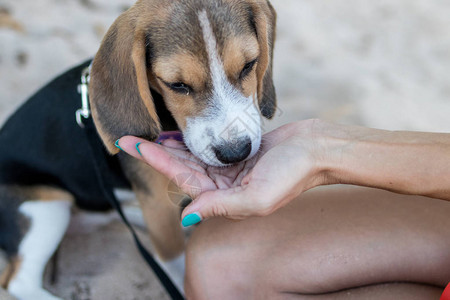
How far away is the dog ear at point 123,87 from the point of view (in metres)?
2.44

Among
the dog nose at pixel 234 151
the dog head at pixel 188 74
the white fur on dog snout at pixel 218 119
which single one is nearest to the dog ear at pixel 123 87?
the dog head at pixel 188 74

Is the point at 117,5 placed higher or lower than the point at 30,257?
higher

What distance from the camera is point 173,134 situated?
269 centimetres

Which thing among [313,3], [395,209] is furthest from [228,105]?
[313,3]

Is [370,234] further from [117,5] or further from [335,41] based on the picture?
[117,5]

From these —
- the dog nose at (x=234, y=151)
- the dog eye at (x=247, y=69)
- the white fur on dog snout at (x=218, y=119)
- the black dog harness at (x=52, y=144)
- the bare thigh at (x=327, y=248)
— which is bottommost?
the bare thigh at (x=327, y=248)

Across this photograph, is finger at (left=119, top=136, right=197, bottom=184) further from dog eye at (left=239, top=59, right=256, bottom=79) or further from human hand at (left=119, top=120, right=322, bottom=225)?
dog eye at (left=239, top=59, right=256, bottom=79)

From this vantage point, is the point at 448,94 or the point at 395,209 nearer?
the point at 395,209

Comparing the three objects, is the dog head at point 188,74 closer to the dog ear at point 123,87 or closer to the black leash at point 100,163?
the dog ear at point 123,87

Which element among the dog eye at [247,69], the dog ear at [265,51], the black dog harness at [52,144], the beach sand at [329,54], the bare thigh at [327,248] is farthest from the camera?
the beach sand at [329,54]

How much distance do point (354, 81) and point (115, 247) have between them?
101 inches

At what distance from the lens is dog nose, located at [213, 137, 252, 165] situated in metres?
2.29

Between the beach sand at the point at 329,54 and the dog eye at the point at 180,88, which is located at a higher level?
the dog eye at the point at 180,88

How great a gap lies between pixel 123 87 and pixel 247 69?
0.65 m
